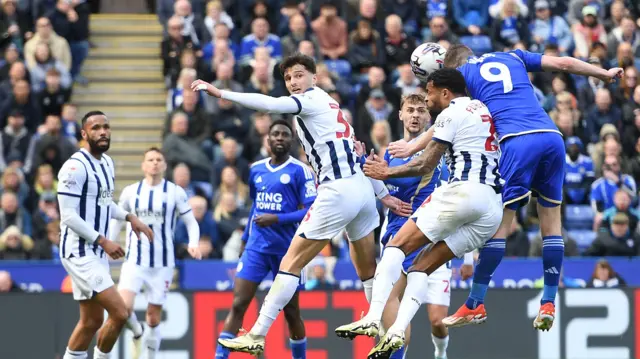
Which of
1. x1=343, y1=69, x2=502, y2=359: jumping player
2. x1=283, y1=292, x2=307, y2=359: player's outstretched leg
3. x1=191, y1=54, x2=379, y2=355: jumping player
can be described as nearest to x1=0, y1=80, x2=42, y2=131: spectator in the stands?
x1=283, y1=292, x2=307, y2=359: player's outstretched leg

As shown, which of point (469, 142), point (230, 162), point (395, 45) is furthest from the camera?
point (395, 45)

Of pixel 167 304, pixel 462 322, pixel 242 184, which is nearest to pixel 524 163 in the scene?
pixel 462 322

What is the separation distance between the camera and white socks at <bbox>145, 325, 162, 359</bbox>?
15922 mm

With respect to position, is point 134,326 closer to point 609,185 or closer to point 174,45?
point 174,45

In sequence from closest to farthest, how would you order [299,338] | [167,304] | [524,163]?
[524,163] → [299,338] → [167,304]

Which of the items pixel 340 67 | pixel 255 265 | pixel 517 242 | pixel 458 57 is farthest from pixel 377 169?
pixel 340 67

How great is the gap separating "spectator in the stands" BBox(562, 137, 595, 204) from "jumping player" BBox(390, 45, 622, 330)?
761cm

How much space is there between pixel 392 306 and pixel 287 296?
1385mm

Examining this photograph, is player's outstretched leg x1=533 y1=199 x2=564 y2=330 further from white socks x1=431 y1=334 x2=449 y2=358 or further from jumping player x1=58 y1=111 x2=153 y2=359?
jumping player x1=58 y1=111 x2=153 y2=359

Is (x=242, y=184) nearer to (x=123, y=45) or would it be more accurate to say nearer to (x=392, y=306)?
(x=123, y=45)

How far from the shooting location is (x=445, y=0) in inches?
891

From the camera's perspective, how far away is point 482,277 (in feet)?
42.0

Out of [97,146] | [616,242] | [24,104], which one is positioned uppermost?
[24,104]

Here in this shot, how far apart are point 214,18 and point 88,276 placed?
8.70 m
